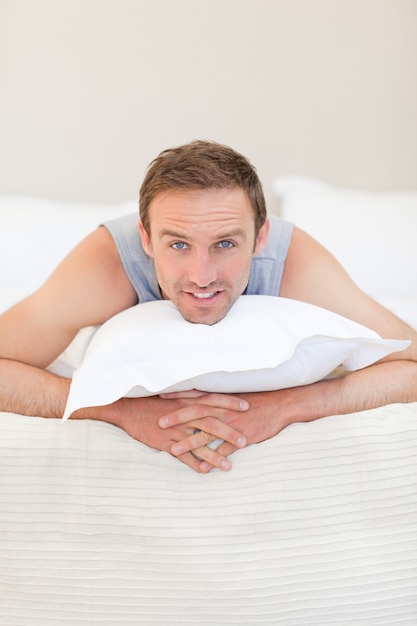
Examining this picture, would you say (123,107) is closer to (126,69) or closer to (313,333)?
(126,69)

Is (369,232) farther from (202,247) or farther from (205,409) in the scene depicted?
(205,409)

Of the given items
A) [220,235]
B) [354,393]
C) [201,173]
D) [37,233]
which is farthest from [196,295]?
[37,233]

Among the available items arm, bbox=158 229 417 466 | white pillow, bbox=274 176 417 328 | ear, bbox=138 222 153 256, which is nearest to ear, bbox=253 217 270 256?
arm, bbox=158 229 417 466

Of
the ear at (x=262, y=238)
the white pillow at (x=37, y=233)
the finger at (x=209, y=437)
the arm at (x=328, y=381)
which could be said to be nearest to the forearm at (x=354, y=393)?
the arm at (x=328, y=381)

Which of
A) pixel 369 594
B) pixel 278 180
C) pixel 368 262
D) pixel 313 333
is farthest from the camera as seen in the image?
pixel 278 180

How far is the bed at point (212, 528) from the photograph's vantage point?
97 centimetres

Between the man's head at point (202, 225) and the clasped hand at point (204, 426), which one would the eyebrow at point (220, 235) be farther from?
the clasped hand at point (204, 426)

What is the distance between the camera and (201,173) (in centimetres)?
125

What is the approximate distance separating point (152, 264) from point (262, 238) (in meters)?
0.25

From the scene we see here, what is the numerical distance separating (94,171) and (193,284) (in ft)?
4.12

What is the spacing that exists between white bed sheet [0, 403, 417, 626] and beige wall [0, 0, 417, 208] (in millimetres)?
1480

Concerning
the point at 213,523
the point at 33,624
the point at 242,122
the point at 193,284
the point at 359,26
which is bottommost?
the point at 33,624

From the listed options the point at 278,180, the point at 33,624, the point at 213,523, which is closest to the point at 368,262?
the point at 278,180

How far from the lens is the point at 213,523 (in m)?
1.02
